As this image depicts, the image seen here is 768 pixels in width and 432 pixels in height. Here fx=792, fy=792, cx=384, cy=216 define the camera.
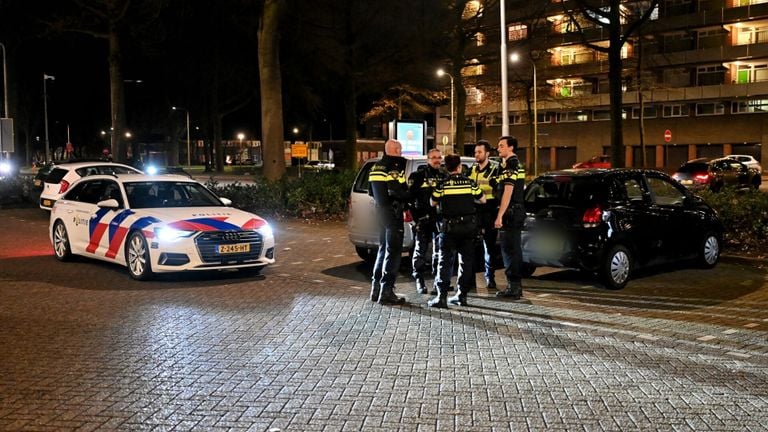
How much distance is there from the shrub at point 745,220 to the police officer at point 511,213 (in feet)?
17.7

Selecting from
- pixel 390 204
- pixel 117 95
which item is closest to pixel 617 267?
pixel 390 204

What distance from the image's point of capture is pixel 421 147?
21156 millimetres

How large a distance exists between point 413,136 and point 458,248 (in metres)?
12.1

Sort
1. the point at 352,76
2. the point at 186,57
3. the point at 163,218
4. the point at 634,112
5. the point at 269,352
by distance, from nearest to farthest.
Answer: the point at 269,352, the point at 163,218, the point at 352,76, the point at 186,57, the point at 634,112

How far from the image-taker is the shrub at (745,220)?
12.9m

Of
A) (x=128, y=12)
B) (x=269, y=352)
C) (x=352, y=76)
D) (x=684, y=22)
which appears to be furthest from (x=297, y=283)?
(x=684, y=22)

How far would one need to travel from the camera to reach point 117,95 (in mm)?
30359

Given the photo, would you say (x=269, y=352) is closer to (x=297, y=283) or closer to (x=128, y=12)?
(x=297, y=283)

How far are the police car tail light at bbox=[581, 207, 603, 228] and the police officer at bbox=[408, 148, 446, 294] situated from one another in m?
1.90

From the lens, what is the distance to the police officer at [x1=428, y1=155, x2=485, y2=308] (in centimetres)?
873

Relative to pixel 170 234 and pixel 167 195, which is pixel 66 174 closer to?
pixel 167 195

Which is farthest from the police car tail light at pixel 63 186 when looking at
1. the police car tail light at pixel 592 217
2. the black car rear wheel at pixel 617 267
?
the black car rear wheel at pixel 617 267

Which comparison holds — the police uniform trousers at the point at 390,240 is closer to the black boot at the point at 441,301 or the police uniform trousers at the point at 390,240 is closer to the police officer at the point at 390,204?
the police officer at the point at 390,204

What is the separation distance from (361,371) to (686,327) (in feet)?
11.8
